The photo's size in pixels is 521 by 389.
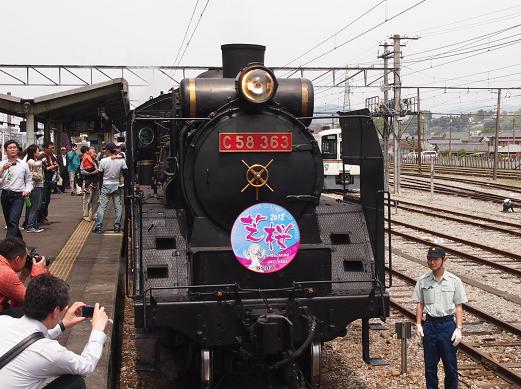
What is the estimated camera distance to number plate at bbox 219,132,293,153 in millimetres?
5562

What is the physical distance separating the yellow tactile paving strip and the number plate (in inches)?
135

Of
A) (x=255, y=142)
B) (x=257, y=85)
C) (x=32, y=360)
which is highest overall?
(x=257, y=85)

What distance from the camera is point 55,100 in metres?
16.3

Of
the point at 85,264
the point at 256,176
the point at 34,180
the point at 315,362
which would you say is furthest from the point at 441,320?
the point at 34,180

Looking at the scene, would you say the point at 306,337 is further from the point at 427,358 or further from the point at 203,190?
the point at 203,190

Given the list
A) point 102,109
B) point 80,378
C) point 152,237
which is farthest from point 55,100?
point 80,378

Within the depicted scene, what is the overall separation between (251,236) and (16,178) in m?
5.32

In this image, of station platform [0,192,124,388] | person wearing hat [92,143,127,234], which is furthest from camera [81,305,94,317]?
person wearing hat [92,143,127,234]

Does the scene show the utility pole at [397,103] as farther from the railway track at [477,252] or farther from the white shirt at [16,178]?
the white shirt at [16,178]

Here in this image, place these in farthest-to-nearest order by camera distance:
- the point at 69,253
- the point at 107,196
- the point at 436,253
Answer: the point at 107,196
the point at 69,253
the point at 436,253

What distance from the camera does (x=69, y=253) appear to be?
9.52 metres

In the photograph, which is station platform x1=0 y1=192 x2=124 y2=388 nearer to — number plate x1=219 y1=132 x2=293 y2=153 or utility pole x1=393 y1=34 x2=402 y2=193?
number plate x1=219 y1=132 x2=293 y2=153

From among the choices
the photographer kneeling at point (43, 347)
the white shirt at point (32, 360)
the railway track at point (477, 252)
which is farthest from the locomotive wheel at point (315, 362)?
the railway track at point (477, 252)

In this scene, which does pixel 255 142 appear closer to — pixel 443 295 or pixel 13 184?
pixel 443 295
